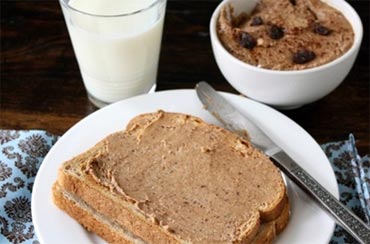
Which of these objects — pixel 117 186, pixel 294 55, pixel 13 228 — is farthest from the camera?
pixel 294 55

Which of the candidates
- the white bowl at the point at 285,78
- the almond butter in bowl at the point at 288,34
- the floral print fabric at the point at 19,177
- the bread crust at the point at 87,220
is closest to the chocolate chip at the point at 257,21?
the almond butter in bowl at the point at 288,34

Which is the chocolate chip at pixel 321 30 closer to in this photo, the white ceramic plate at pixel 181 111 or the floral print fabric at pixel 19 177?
the white ceramic plate at pixel 181 111

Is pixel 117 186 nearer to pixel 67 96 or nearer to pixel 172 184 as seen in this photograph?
pixel 172 184

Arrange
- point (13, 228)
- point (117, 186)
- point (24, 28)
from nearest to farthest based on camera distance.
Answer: point (117, 186), point (13, 228), point (24, 28)

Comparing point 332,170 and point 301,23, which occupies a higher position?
point 301,23

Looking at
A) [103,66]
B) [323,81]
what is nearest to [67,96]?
[103,66]

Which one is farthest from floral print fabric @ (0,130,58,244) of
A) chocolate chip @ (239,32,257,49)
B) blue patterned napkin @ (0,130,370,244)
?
chocolate chip @ (239,32,257,49)

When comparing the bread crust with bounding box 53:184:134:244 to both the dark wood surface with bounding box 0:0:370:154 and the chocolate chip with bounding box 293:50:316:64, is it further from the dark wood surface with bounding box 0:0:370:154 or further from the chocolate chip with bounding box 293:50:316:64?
the chocolate chip with bounding box 293:50:316:64
